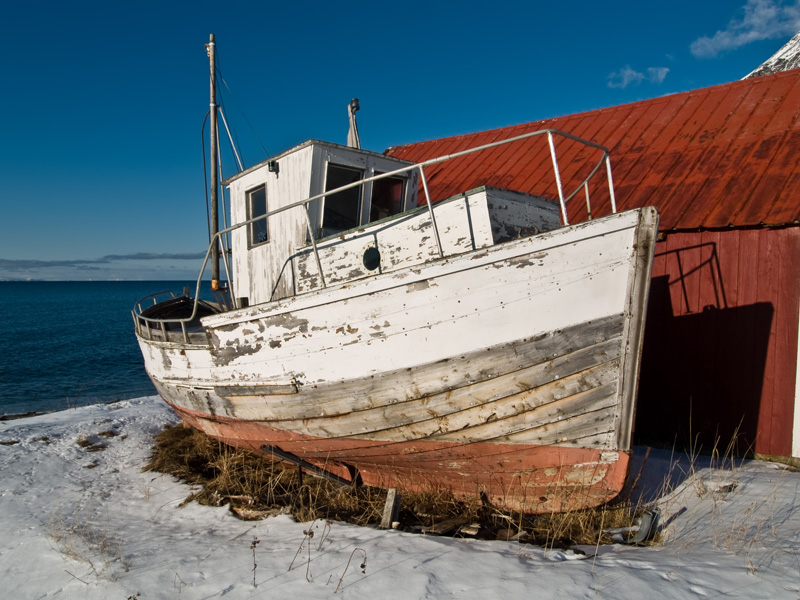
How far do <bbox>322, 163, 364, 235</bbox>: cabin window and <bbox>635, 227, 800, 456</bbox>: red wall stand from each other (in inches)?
172

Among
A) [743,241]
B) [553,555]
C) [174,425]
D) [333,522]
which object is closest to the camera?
[553,555]

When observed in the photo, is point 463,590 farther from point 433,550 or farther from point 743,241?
point 743,241

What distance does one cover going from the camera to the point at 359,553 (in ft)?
13.4

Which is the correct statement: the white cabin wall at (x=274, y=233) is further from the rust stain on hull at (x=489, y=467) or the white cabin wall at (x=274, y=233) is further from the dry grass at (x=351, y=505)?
the dry grass at (x=351, y=505)

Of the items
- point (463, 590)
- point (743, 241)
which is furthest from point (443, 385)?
point (743, 241)

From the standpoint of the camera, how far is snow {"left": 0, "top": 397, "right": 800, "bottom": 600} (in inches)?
136

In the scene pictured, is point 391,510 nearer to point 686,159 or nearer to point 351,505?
point 351,505

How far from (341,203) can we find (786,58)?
66164 mm

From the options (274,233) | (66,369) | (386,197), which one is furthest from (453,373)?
(66,369)

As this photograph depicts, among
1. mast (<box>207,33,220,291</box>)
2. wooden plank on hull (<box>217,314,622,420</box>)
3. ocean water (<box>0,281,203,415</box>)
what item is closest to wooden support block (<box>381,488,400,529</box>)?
wooden plank on hull (<box>217,314,622,420</box>)

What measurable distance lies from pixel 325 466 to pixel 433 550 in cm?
190

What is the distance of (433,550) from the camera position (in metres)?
4.08

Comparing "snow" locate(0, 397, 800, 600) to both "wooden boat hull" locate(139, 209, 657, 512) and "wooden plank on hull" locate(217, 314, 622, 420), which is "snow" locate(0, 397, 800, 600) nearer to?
"wooden boat hull" locate(139, 209, 657, 512)

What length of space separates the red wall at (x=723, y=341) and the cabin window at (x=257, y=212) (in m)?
5.45
